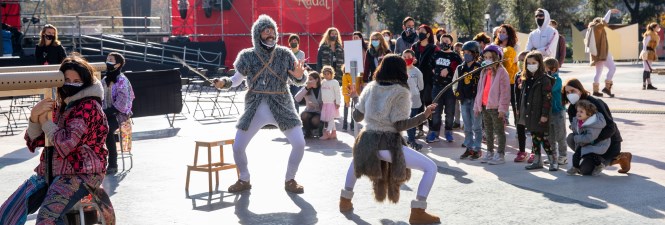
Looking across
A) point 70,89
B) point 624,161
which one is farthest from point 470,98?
point 70,89

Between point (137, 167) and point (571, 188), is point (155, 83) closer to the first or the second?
point (137, 167)

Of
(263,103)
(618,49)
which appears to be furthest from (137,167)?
(618,49)

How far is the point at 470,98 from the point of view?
11.5 metres

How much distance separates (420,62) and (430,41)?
0.43 meters

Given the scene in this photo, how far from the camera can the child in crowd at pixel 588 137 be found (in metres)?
9.88

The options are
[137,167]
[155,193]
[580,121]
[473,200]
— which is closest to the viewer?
[473,200]

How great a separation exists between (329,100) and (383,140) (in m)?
6.63

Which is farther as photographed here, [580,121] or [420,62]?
[420,62]

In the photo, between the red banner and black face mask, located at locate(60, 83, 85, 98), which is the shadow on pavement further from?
the red banner

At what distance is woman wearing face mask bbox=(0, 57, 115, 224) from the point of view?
19.4 ft

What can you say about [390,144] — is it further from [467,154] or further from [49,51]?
[49,51]

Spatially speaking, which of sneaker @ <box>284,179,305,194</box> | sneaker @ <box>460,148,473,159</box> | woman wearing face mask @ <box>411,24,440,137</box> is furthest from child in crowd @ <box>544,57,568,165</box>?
sneaker @ <box>284,179,305,194</box>

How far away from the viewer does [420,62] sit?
13.3 metres

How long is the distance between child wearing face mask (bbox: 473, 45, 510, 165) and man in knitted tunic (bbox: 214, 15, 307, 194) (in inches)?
98.6
